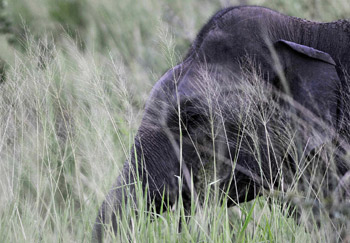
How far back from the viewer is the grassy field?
130 inches

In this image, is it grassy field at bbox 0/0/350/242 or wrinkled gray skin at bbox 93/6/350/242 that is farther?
wrinkled gray skin at bbox 93/6/350/242

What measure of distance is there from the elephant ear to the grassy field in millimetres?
526

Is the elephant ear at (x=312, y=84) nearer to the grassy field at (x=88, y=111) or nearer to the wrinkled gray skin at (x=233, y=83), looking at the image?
the wrinkled gray skin at (x=233, y=83)

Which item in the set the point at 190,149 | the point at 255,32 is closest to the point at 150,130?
the point at 190,149

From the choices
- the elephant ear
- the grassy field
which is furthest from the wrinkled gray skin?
the grassy field

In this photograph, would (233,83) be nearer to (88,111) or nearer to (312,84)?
(312,84)

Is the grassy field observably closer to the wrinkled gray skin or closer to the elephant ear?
the wrinkled gray skin

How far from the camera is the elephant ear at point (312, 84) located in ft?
11.4

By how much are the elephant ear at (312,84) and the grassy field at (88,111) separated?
526 millimetres

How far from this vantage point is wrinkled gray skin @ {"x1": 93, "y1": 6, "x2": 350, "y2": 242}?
11.6ft

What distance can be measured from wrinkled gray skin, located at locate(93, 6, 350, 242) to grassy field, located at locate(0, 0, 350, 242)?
144 millimetres

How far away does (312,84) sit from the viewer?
11.7 ft

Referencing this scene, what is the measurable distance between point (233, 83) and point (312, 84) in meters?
0.45

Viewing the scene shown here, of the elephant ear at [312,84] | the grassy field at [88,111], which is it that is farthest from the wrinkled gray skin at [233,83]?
the grassy field at [88,111]
